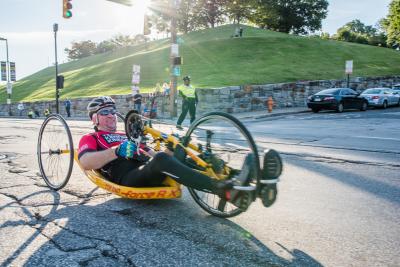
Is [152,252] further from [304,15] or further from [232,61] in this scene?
[304,15]

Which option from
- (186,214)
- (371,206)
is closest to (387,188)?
(371,206)

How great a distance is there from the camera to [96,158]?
12.8ft

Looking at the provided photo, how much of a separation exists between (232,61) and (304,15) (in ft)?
151

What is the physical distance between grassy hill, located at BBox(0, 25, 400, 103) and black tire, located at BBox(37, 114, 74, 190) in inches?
899

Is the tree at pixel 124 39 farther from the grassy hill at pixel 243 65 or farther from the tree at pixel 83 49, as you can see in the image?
the grassy hill at pixel 243 65

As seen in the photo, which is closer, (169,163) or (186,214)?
(169,163)

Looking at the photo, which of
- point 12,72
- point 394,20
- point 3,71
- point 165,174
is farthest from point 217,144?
point 394,20

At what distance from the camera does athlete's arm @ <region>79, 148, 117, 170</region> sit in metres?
3.82

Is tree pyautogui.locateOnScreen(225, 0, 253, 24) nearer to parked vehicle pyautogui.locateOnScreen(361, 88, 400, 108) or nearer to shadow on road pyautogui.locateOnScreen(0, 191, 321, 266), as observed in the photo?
parked vehicle pyautogui.locateOnScreen(361, 88, 400, 108)

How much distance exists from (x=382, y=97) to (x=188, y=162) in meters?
25.1

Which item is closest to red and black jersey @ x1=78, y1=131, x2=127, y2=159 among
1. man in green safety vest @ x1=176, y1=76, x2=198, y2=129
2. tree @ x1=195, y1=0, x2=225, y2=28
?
man in green safety vest @ x1=176, y1=76, x2=198, y2=129

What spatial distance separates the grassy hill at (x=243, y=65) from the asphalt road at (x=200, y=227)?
23.2 metres

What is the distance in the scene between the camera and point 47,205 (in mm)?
4020

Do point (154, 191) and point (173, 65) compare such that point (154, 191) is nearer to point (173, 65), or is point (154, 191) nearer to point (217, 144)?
point (217, 144)
